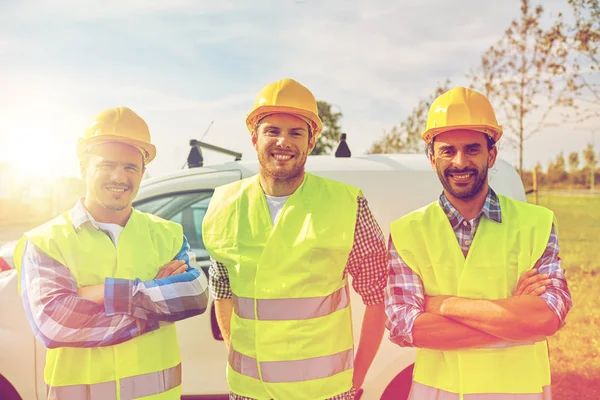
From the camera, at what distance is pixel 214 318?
314cm

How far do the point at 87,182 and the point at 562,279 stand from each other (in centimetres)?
187

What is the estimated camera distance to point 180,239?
230 centimetres

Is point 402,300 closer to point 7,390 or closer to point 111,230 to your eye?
point 111,230

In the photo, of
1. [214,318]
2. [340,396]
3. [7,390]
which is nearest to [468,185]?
[340,396]

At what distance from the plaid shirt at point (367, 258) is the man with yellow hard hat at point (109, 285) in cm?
63

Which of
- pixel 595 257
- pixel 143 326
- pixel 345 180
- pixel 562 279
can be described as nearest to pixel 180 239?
pixel 143 326

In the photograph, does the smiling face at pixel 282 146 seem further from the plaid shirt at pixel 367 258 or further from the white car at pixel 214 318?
the white car at pixel 214 318

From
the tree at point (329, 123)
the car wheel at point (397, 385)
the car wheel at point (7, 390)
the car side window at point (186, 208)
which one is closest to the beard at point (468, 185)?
the car wheel at point (397, 385)

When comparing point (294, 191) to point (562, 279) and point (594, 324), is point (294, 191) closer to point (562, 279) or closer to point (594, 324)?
point (562, 279)

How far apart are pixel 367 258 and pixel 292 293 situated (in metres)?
0.35

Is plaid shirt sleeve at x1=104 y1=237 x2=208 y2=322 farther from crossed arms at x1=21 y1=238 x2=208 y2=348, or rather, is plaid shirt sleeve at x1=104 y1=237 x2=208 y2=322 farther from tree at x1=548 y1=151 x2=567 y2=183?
tree at x1=548 y1=151 x2=567 y2=183

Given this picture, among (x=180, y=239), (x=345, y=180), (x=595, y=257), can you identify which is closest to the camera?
(x=180, y=239)

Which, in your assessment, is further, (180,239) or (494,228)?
(180,239)

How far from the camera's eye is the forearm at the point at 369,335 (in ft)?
7.24
